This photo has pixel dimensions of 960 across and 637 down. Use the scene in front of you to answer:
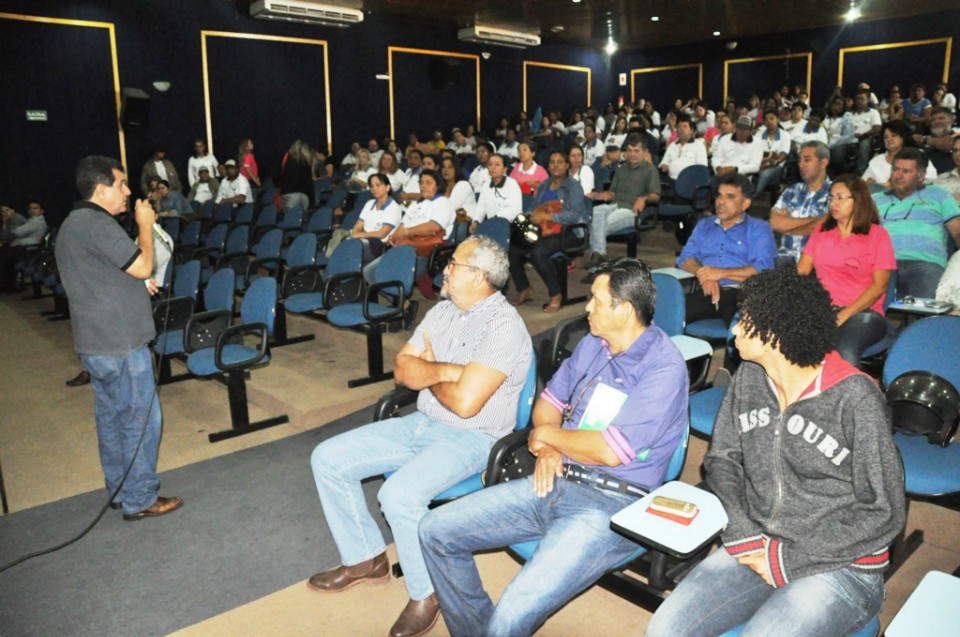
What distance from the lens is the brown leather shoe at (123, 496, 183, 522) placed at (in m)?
3.03

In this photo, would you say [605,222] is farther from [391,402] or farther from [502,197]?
[391,402]

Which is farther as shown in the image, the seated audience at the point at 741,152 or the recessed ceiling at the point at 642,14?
the recessed ceiling at the point at 642,14

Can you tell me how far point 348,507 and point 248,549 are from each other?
638 millimetres

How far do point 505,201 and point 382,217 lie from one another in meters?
1.02

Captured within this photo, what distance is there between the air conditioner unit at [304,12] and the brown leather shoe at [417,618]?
1026cm

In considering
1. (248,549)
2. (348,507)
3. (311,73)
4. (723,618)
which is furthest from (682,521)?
(311,73)

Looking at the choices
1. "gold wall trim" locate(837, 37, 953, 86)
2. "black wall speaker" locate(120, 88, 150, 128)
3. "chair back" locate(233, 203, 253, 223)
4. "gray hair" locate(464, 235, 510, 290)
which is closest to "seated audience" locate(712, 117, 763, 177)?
"chair back" locate(233, 203, 253, 223)

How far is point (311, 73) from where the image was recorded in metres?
12.5

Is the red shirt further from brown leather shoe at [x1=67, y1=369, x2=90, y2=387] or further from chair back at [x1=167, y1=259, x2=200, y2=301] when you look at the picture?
brown leather shoe at [x1=67, y1=369, x2=90, y2=387]

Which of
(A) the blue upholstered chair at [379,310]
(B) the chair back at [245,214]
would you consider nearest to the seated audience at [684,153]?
(A) the blue upholstered chair at [379,310]

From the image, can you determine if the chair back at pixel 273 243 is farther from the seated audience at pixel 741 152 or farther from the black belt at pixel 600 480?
the black belt at pixel 600 480

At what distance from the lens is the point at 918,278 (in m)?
3.55

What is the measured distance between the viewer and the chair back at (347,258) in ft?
16.1

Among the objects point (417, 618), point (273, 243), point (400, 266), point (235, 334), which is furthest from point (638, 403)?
point (273, 243)
